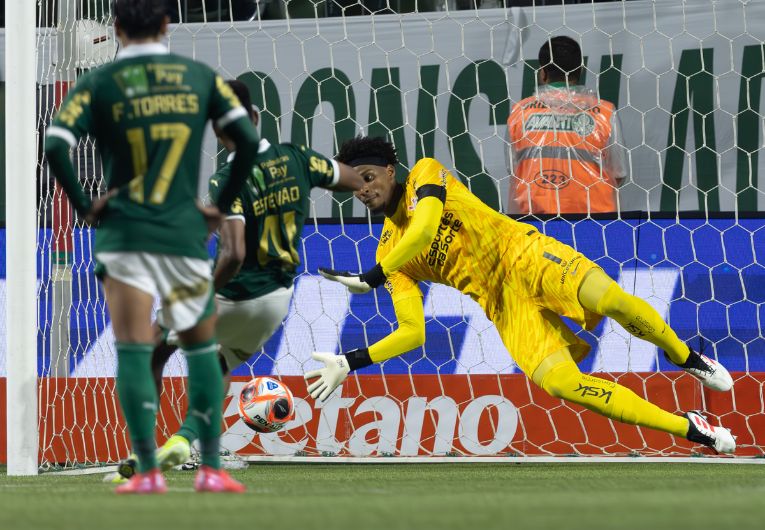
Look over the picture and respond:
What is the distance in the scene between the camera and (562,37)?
6969mm

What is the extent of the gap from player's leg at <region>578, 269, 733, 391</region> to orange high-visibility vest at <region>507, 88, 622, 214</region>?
43.9 inches

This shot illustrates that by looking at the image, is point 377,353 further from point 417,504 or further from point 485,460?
point 417,504

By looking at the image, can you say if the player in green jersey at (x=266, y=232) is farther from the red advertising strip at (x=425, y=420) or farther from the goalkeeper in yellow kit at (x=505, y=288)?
the red advertising strip at (x=425, y=420)

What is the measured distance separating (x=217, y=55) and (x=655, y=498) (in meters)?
4.80

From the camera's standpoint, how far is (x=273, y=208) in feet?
17.1

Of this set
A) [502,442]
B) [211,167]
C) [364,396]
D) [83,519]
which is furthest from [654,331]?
[83,519]

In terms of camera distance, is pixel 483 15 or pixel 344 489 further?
pixel 483 15

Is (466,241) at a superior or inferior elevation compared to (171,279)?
superior

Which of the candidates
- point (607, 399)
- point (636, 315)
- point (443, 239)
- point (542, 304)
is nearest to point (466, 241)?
point (443, 239)

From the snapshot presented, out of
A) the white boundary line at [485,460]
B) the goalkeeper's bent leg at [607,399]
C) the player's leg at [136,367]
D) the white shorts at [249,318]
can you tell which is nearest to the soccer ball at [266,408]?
the white shorts at [249,318]

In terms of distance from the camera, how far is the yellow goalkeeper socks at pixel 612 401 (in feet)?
18.7

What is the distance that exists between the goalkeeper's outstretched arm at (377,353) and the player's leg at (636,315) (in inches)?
32.6

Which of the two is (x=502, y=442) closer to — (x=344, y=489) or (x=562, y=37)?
(x=562, y=37)

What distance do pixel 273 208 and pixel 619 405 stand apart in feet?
5.82
